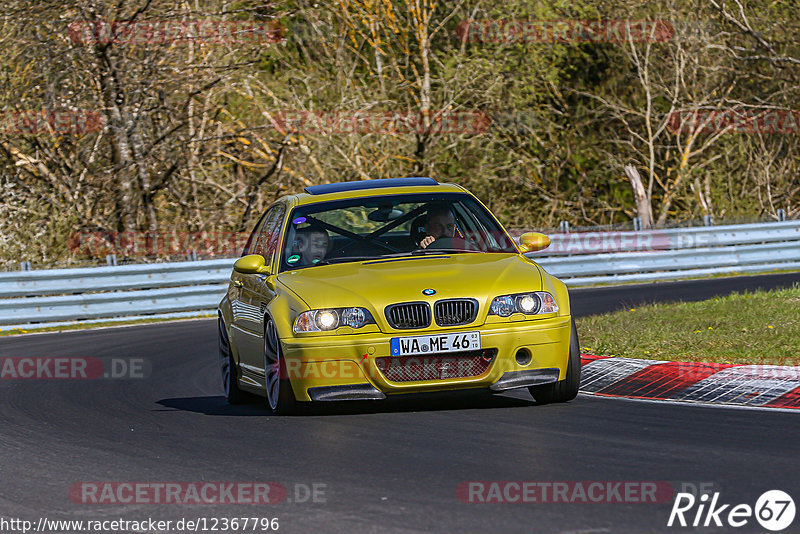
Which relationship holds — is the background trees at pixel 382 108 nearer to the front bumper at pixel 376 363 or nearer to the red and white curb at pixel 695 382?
the red and white curb at pixel 695 382

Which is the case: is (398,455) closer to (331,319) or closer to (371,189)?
(331,319)

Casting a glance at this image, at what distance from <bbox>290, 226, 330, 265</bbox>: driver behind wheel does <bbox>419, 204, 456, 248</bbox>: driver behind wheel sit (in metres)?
0.71

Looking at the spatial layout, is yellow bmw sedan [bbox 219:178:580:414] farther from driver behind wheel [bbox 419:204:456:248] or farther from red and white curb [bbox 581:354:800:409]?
red and white curb [bbox 581:354:800:409]

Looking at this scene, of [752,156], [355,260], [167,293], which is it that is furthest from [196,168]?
[355,260]

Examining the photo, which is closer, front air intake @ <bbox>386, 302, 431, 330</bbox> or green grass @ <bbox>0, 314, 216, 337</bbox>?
front air intake @ <bbox>386, 302, 431, 330</bbox>

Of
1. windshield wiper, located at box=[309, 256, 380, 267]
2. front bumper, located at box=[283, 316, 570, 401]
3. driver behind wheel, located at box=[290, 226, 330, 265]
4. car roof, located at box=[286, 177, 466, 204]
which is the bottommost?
front bumper, located at box=[283, 316, 570, 401]

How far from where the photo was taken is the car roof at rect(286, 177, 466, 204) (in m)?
9.74

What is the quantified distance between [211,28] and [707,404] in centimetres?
1682

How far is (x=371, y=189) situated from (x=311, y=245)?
2.64ft

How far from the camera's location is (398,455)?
22.4ft

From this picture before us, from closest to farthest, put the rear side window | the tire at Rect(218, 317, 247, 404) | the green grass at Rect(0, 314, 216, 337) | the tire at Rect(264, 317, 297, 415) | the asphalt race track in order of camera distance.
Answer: the asphalt race track → the tire at Rect(264, 317, 297, 415) → the rear side window → the tire at Rect(218, 317, 247, 404) → the green grass at Rect(0, 314, 216, 337)

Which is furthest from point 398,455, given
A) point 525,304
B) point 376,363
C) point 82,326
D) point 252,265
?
point 82,326

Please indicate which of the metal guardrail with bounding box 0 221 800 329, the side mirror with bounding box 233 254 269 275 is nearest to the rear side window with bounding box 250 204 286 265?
the side mirror with bounding box 233 254 269 275

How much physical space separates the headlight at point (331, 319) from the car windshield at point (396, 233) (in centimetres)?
101
